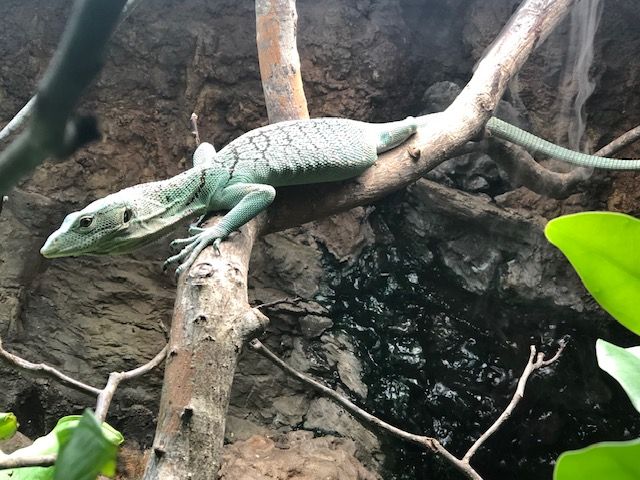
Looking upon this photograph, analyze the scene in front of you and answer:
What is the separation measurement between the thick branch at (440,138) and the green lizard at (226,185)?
0.10 metres

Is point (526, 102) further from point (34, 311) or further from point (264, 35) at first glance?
point (34, 311)

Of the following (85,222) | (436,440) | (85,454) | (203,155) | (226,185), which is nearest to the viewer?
(85,454)

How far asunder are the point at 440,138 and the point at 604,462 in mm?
2917

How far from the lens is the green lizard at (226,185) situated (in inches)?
98.7

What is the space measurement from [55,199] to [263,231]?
233 centimetres

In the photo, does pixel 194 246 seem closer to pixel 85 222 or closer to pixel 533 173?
pixel 85 222

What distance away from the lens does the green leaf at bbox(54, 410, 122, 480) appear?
45 cm

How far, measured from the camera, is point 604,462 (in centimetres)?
70

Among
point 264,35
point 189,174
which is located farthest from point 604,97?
point 189,174

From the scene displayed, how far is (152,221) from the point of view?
107 inches

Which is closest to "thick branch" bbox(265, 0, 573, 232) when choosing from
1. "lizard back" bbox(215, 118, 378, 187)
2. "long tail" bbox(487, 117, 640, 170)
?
"lizard back" bbox(215, 118, 378, 187)

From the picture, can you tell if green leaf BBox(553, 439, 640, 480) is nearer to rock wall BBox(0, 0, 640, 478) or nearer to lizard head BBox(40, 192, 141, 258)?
lizard head BBox(40, 192, 141, 258)

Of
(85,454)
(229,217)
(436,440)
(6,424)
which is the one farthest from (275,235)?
(85,454)

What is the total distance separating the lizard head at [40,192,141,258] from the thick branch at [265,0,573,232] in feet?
2.31
